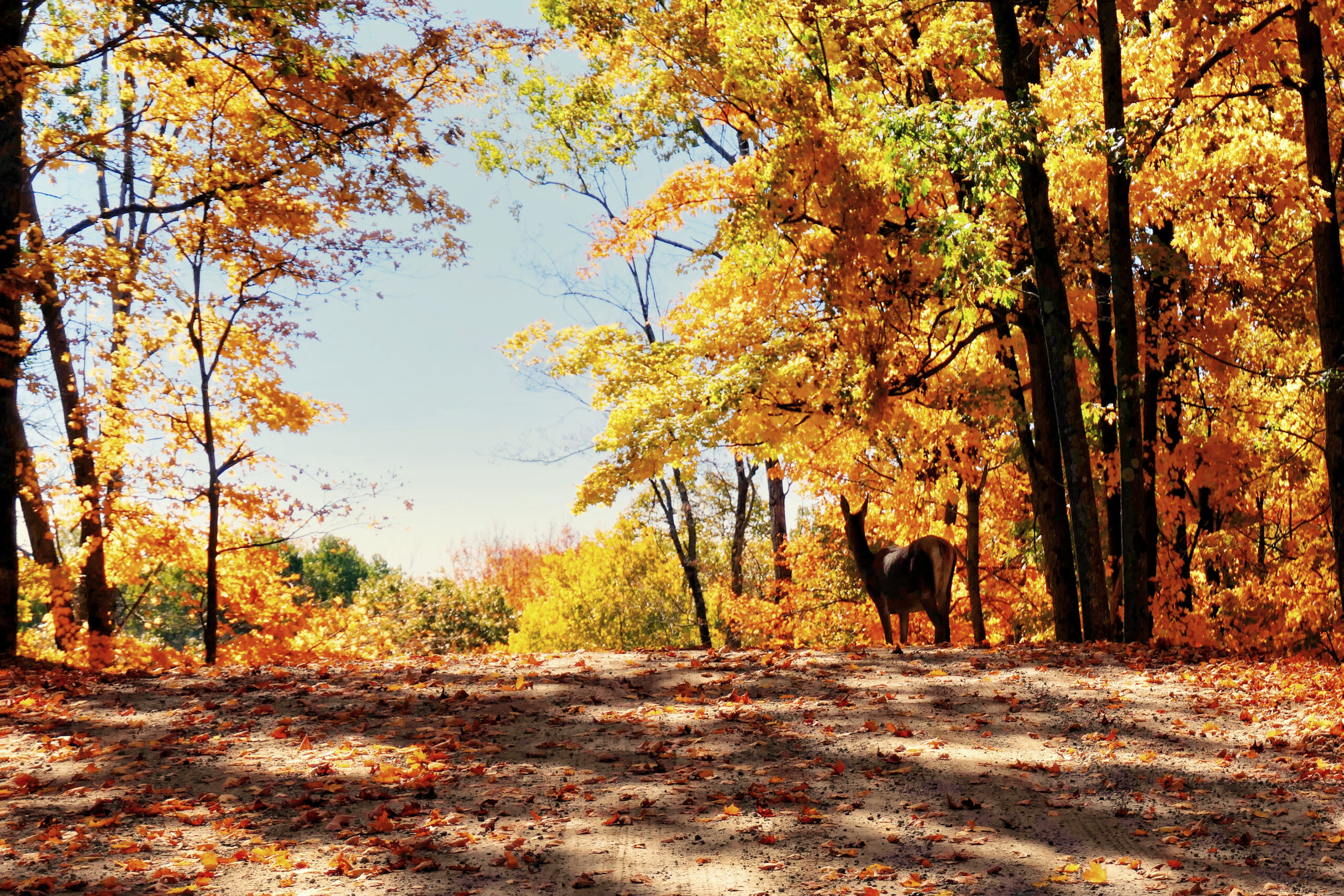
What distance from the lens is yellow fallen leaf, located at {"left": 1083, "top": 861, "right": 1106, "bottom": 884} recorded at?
14.6 ft

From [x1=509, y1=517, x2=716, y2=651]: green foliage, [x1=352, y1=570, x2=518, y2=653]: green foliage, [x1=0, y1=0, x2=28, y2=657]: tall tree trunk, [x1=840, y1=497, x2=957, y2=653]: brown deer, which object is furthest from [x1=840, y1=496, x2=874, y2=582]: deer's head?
[x1=509, y1=517, x2=716, y2=651]: green foliage

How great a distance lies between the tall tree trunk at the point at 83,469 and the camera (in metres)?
13.4

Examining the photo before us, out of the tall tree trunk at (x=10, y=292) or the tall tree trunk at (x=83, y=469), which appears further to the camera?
the tall tree trunk at (x=83, y=469)

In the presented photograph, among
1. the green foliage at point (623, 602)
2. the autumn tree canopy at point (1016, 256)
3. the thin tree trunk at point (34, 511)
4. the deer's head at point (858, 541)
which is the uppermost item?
the autumn tree canopy at point (1016, 256)

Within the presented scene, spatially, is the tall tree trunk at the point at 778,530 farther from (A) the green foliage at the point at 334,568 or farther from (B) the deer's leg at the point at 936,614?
(A) the green foliage at the point at 334,568

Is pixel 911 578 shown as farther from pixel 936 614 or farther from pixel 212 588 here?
pixel 212 588

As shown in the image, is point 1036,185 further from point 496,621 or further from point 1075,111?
point 496,621

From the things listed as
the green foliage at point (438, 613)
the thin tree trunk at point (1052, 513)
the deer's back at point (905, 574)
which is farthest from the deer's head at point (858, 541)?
the green foliage at point (438, 613)

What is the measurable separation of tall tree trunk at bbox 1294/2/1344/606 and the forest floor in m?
2.04

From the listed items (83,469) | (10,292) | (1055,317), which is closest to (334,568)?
(83,469)

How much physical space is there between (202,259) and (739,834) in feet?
36.6

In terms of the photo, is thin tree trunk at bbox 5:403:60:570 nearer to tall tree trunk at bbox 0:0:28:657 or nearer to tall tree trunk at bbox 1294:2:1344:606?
tall tree trunk at bbox 0:0:28:657

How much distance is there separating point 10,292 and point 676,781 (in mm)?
9626

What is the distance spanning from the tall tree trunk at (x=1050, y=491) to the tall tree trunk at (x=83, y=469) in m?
12.8
